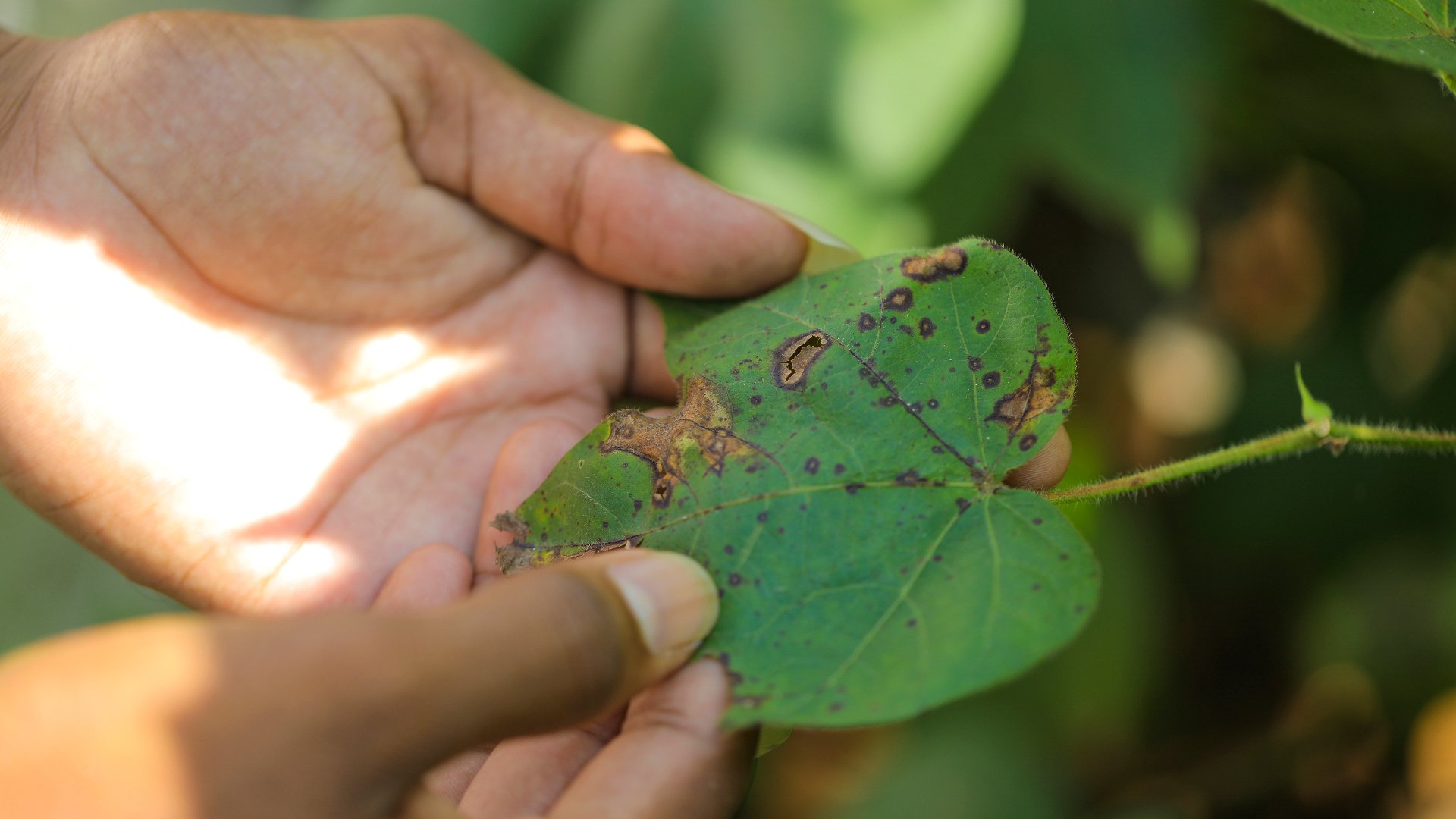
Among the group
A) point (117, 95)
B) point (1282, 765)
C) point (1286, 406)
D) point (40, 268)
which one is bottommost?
point (1282, 765)

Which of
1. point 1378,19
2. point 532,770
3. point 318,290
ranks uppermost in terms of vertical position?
point 1378,19

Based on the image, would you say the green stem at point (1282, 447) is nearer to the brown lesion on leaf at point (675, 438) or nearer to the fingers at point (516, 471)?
the brown lesion on leaf at point (675, 438)

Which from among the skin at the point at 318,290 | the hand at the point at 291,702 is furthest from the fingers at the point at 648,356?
the hand at the point at 291,702

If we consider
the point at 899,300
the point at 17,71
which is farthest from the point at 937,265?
the point at 17,71

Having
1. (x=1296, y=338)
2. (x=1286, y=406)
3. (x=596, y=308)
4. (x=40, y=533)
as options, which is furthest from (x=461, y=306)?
(x=1296, y=338)

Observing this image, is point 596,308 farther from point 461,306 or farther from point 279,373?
point 279,373

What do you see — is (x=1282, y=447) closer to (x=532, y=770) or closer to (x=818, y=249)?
(x=818, y=249)
